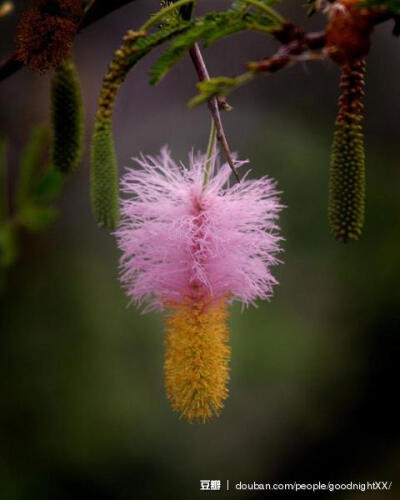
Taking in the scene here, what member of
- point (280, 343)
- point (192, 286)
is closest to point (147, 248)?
point (192, 286)

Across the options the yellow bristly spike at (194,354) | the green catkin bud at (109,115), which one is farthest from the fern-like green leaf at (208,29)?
the yellow bristly spike at (194,354)

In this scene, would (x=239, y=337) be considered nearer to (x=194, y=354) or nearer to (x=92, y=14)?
(x=194, y=354)

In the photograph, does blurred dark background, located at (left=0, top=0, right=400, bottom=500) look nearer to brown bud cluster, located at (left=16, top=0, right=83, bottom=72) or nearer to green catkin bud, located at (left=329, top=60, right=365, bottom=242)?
brown bud cluster, located at (left=16, top=0, right=83, bottom=72)

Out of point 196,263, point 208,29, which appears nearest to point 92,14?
point 208,29

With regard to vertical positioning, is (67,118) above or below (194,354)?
above

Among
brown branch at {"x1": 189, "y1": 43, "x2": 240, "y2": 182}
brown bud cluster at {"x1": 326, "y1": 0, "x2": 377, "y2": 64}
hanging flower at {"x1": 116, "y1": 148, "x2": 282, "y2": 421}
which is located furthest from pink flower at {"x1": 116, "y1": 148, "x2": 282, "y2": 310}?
brown bud cluster at {"x1": 326, "y1": 0, "x2": 377, "y2": 64}

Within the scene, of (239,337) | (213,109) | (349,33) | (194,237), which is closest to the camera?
(349,33)

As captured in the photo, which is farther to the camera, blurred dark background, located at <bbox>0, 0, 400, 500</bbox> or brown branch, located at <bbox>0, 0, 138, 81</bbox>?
blurred dark background, located at <bbox>0, 0, 400, 500</bbox>

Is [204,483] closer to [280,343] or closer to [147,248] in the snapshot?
[280,343]
